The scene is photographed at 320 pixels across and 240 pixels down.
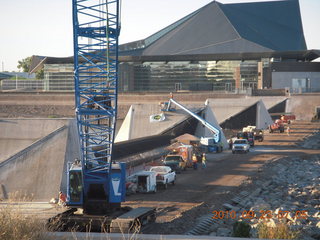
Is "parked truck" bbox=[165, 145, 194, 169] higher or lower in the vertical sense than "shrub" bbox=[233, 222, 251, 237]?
lower

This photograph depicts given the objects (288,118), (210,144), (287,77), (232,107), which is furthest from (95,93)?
(287,77)

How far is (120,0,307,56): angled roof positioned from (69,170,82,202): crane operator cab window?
307 ft

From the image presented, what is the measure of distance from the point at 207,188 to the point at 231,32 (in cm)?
8895

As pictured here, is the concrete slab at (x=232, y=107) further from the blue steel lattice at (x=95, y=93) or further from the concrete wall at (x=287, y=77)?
the blue steel lattice at (x=95, y=93)

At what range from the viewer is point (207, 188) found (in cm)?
3591

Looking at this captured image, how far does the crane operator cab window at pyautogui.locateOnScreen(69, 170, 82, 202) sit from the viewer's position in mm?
25359

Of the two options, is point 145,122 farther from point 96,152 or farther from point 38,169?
point 96,152

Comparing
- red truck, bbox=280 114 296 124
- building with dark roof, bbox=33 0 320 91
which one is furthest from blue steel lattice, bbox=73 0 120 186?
building with dark roof, bbox=33 0 320 91

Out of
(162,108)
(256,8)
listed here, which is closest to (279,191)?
(162,108)

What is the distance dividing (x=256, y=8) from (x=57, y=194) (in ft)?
363

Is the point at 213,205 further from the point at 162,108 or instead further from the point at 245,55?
the point at 245,55

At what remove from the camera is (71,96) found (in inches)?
3642

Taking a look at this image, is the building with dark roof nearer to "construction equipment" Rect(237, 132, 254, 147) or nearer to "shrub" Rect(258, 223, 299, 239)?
"construction equipment" Rect(237, 132, 254, 147)

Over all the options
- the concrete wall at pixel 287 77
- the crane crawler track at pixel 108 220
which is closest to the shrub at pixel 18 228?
the crane crawler track at pixel 108 220
